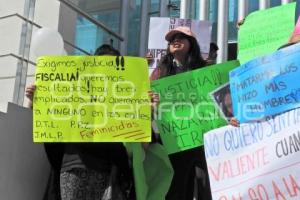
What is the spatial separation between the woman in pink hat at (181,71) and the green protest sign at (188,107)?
4.5 inches

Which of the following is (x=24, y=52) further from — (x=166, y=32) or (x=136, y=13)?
(x=136, y=13)

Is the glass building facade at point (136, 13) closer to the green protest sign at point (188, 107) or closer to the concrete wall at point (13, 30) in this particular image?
the concrete wall at point (13, 30)

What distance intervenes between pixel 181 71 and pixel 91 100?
2.09 feet

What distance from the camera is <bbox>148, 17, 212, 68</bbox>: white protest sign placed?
15.1ft

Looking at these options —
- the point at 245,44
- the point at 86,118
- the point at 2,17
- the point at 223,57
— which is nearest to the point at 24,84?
the point at 2,17

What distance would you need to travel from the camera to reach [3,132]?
3248 mm

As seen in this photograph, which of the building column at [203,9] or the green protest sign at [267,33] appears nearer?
the green protest sign at [267,33]

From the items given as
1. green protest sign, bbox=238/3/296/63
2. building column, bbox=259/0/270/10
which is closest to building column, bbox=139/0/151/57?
building column, bbox=259/0/270/10

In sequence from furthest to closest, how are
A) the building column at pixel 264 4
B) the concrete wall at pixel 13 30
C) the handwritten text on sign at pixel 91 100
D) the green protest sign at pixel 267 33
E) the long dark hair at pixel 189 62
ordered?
the building column at pixel 264 4, the concrete wall at pixel 13 30, the green protest sign at pixel 267 33, the long dark hair at pixel 189 62, the handwritten text on sign at pixel 91 100

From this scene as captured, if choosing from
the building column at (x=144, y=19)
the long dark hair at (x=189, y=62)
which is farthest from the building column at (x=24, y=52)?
the building column at (x=144, y=19)

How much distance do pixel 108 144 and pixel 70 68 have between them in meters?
0.45

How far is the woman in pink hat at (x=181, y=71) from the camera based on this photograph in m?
3.35

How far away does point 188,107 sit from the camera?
132 inches

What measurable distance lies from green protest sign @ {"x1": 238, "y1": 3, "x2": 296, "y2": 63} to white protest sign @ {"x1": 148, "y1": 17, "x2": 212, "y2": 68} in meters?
0.60
